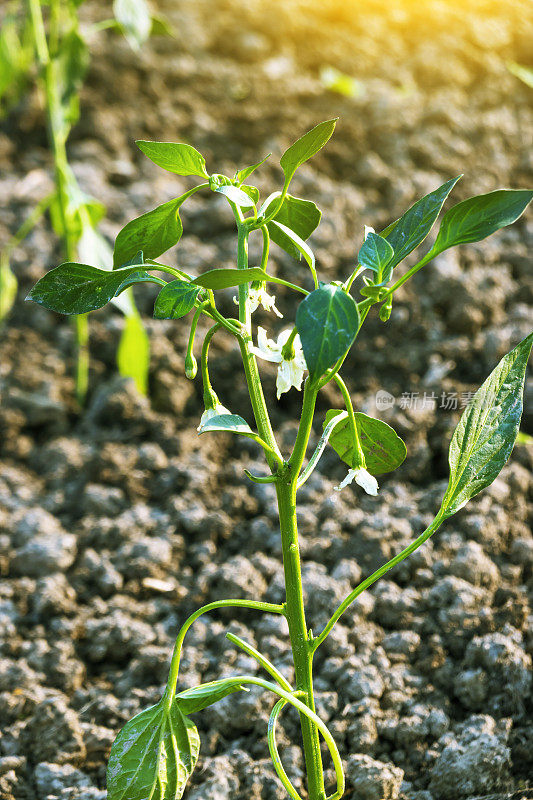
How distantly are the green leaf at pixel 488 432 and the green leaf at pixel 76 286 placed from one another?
32 cm

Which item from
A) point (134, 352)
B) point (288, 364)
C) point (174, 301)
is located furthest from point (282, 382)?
point (134, 352)

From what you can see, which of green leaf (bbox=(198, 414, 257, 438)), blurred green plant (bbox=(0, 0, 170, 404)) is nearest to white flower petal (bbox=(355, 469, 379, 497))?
green leaf (bbox=(198, 414, 257, 438))

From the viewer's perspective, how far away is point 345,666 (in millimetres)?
1064

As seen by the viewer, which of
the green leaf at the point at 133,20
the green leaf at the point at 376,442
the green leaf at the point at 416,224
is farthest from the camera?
the green leaf at the point at 133,20

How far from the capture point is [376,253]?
66 centimetres

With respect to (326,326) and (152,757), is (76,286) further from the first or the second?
(152,757)

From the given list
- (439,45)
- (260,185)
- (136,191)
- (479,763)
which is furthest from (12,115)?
(479,763)

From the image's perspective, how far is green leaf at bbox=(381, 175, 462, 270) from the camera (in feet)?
2.22

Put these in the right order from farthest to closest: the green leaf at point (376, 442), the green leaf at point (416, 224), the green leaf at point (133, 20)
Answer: the green leaf at point (133, 20) < the green leaf at point (376, 442) < the green leaf at point (416, 224)

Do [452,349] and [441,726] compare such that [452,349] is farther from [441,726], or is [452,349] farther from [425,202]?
[425,202]

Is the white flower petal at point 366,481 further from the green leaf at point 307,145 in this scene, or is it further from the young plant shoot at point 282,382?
the green leaf at point 307,145

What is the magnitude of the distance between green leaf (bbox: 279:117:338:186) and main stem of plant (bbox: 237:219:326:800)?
70mm

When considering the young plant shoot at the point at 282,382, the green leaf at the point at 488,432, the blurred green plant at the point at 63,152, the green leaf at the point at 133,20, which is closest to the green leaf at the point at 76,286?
the young plant shoot at the point at 282,382

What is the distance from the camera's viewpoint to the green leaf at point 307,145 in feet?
2.16
